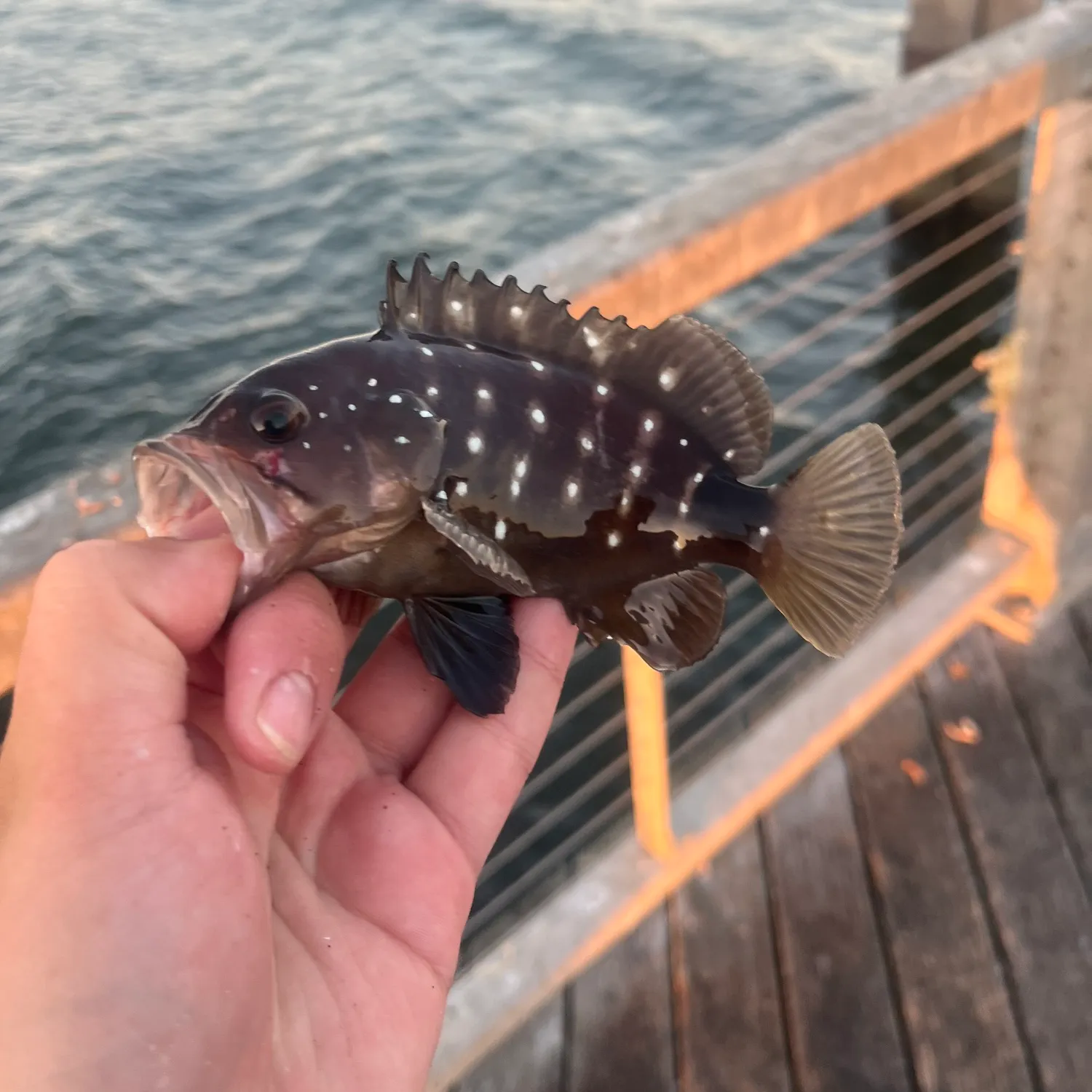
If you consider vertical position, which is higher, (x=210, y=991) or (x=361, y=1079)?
(x=210, y=991)

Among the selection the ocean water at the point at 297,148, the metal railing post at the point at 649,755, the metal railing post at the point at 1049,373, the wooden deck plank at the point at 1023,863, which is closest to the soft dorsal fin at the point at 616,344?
the metal railing post at the point at 649,755

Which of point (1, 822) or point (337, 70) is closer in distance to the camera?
point (1, 822)

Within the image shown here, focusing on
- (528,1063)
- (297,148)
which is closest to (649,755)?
(528,1063)

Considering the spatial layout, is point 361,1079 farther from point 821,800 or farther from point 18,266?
point 18,266

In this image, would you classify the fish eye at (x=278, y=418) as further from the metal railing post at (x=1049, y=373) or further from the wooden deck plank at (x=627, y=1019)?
the metal railing post at (x=1049, y=373)

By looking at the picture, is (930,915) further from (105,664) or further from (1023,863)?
(105,664)

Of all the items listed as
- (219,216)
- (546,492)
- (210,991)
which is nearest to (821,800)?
(546,492)
